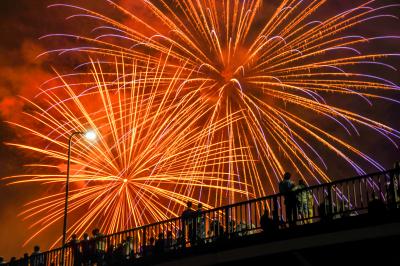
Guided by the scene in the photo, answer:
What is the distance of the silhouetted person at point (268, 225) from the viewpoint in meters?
26.0

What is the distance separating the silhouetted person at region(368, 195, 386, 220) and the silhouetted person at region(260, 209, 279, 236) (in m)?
3.68

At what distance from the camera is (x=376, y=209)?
23.1 metres

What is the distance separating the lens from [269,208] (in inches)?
1131

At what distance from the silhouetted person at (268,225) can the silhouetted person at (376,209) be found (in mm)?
3683

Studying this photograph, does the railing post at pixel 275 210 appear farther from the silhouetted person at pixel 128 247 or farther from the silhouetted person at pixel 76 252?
the silhouetted person at pixel 76 252

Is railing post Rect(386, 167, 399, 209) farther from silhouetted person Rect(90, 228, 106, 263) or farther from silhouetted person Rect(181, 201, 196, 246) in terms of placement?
silhouetted person Rect(90, 228, 106, 263)

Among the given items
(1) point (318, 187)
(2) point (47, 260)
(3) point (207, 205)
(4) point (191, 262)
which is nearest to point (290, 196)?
(1) point (318, 187)

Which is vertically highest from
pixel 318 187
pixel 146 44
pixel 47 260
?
pixel 146 44

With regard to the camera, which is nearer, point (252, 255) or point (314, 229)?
point (314, 229)

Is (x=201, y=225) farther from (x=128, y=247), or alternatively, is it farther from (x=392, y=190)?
(x=392, y=190)

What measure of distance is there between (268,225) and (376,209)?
424cm

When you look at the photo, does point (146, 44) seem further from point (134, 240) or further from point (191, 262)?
point (191, 262)

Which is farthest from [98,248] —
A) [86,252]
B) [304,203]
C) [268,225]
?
[304,203]

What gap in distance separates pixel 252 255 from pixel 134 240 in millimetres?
7643
